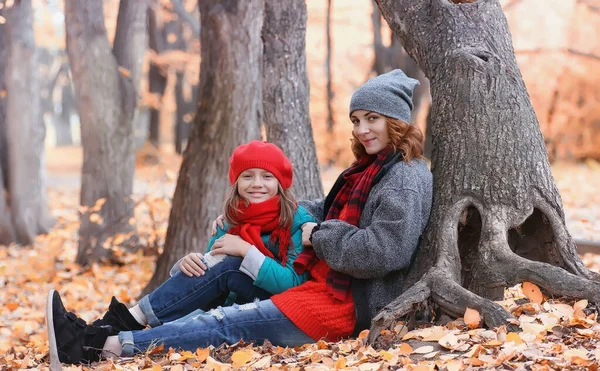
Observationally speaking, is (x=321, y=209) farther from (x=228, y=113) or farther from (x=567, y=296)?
(x=228, y=113)

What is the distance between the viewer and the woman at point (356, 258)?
3629 mm

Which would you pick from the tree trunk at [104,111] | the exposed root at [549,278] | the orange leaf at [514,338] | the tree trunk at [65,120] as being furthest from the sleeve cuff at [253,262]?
the tree trunk at [65,120]

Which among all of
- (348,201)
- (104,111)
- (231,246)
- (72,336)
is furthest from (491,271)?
(104,111)

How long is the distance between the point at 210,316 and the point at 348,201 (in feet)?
3.16

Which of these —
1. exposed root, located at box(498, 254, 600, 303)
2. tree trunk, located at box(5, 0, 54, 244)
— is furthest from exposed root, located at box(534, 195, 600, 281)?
tree trunk, located at box(5, 0, 54, 244)

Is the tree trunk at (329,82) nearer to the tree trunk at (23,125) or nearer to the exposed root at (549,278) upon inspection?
the tree trunk at (23,125)

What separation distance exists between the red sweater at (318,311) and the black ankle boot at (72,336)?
3.05 feet

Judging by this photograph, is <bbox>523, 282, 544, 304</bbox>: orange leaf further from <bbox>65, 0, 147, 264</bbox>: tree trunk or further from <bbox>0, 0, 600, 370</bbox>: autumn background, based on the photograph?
<bbox>65, 0, 147, 264</bbox>: tree trunk

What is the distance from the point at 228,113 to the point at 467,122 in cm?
277

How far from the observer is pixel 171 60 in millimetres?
20312

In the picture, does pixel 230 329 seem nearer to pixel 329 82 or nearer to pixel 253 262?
pixel 253 262

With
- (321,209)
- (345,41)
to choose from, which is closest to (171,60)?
(345,41)

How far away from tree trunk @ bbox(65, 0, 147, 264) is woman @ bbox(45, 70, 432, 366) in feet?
15.6

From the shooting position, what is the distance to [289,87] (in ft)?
20.4
